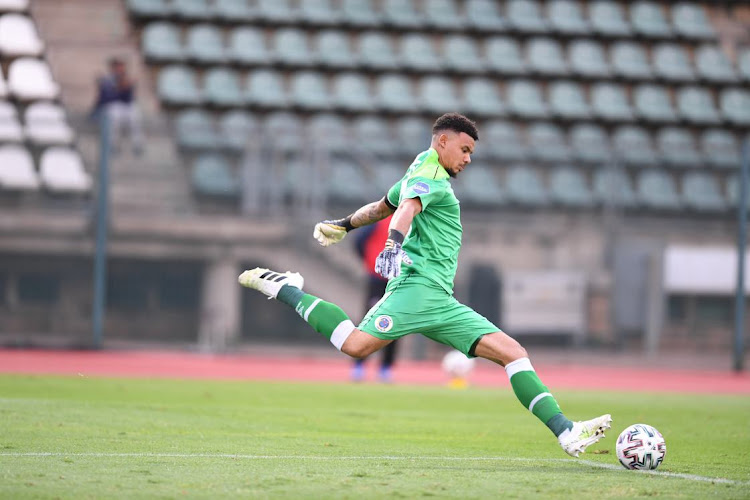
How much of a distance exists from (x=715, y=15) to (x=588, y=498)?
83.0ft

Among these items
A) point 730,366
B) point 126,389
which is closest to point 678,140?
point 730,366

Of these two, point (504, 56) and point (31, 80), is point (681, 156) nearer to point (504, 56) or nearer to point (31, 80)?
point (504, 56)

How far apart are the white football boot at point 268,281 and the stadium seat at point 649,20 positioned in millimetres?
21864

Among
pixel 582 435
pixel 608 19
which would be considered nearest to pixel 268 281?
pixel 582 435

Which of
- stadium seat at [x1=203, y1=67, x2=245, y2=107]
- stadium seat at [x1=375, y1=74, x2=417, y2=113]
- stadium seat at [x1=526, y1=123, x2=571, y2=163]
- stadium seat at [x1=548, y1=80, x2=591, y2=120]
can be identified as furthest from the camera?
stadium seat at [x1=548, y1=80, x2=591, y2=120]

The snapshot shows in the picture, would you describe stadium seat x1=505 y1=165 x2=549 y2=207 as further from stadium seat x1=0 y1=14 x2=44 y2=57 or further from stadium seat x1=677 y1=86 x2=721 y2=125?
stadium seat x1=0 y1=14 x2=44 y2=57

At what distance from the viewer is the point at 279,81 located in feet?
81.0

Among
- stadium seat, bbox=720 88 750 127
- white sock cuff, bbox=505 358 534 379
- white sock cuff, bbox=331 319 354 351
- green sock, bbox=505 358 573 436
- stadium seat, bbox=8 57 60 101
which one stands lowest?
green sock, bbox=505 358 573 436

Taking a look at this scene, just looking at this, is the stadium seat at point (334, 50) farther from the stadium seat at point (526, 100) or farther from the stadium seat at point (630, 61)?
the stadium seat at point (630, 61)

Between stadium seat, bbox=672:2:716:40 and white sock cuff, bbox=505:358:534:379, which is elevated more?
stadium seat, bbox=672:2:716:40

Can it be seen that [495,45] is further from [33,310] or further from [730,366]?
[33,310]

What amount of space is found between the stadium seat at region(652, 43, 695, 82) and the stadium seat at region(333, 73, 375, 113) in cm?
715

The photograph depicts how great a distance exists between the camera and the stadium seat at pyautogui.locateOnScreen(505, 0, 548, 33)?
2652cm

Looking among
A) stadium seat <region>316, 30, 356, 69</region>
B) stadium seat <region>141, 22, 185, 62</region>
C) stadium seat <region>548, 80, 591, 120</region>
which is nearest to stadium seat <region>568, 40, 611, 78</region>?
stadium seat <region>548, 80, 591, 120</region>
